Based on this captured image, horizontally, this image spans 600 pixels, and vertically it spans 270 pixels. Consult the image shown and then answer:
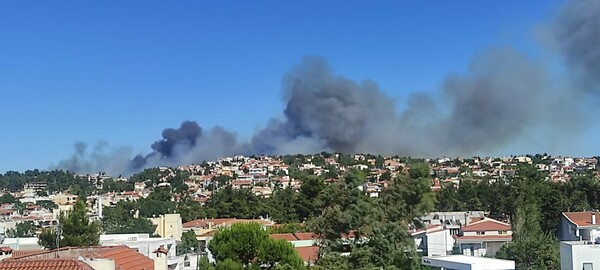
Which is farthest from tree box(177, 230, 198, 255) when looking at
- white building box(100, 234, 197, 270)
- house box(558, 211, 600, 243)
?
house box(558, 211, 600, 243)

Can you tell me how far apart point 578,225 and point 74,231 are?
88.3 ft

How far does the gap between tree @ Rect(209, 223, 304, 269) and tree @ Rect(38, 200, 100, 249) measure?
10744 mm

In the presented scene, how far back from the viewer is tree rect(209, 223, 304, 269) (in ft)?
69.9

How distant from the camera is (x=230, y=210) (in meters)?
61.8

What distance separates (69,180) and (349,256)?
140165 mm

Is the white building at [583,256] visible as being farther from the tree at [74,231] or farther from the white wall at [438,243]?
the tree at [74,231]

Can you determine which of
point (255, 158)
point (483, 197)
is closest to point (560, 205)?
point (483, 197)

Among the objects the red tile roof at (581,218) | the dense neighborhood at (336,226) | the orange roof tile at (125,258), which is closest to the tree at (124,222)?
the dense neighborhood at (336,226)

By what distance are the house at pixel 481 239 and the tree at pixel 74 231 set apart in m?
19.9

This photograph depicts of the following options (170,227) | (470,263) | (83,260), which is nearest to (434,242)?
(470,263)

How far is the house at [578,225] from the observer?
4134cm

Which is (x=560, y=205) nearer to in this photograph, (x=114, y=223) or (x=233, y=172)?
(x=114, y=223)

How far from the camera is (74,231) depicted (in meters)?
31.2

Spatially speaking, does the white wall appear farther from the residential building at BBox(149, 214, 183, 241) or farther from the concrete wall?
the residential building at BBox(149, 214, 183, 241)
